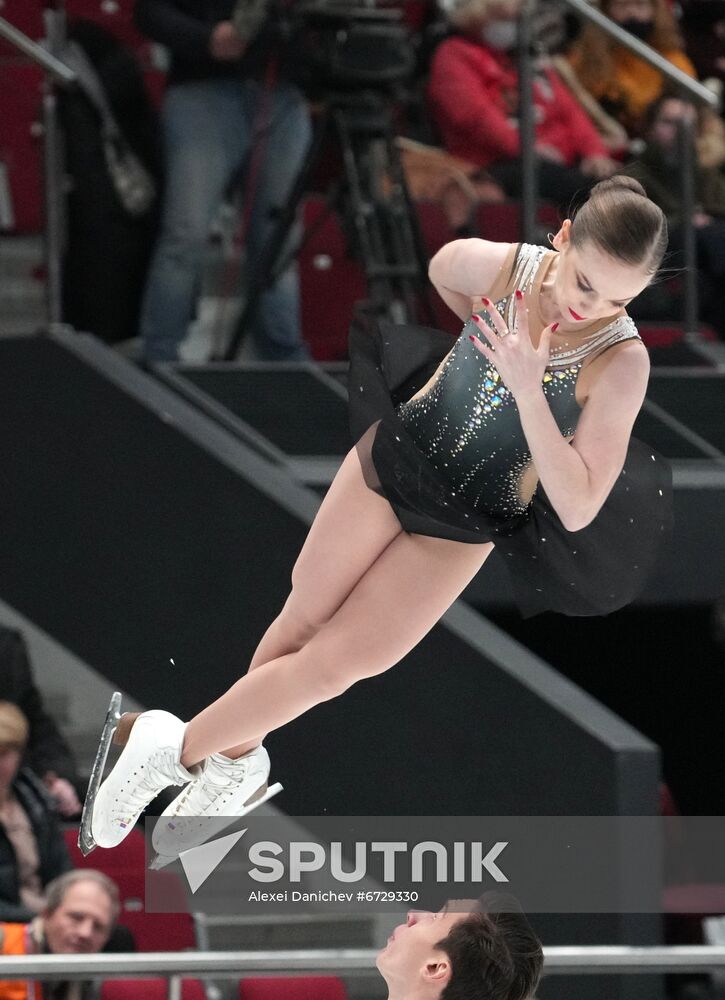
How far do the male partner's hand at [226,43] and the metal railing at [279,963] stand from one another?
2.28m

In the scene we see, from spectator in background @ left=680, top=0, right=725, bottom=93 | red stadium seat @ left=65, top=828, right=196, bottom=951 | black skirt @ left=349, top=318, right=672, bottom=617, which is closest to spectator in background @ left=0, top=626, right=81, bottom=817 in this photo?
red stadium seat @ left=65, top=828, right=196, bottom=951

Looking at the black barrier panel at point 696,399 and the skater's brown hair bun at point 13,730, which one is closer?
the skater's brown hair bun at point 13,730

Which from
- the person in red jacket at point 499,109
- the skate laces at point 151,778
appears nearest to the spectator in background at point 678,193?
the person in red jacket at point 499,109

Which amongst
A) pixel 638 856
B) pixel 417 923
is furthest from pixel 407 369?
pixel 638 856

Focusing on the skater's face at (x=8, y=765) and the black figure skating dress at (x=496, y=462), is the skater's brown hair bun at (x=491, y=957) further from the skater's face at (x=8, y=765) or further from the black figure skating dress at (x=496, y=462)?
the skater's face at (x=8, y=765)

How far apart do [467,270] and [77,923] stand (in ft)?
5.67

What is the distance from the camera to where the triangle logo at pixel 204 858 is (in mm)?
3393

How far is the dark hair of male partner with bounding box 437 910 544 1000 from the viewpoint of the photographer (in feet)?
8.70

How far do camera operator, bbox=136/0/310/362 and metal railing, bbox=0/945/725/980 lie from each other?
5.75 feet

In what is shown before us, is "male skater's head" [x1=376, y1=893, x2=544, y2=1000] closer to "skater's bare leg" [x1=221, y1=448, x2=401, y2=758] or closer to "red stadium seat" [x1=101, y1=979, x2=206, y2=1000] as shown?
"skater's bare leg" [x1=221, y1=448, x2=401, y2=758]

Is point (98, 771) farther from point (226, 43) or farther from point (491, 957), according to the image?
point (226, 43)

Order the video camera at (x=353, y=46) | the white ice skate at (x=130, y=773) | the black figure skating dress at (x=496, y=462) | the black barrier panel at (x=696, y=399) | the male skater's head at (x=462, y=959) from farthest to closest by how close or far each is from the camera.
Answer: the black barrier panel at (x=696, y=399)
the video camera at (x=353, y=46)
the white ice skate at (x=130, y=773)
the black figure skating dress at (x=496, y=462)
the male skater's head at (x=462, y=959)

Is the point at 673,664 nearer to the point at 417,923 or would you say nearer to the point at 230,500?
the point at 230,500

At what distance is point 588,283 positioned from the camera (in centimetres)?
272
